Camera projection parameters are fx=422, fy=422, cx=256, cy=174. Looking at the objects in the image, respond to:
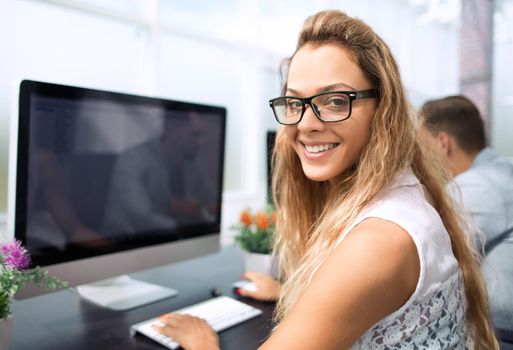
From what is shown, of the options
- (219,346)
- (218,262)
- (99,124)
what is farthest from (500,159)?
(99,124)

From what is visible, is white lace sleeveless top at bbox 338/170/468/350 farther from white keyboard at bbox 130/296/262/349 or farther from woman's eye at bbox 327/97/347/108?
white keyboard at bbox 130/296/262/349

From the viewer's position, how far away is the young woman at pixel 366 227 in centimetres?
69

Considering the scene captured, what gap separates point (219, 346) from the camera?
0.96m

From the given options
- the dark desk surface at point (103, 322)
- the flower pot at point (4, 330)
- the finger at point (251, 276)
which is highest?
the flower pot at point (4, 330)

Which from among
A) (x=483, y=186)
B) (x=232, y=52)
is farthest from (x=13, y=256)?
(x=232, y=52)

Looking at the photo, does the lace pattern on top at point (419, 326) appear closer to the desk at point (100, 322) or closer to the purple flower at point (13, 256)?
the desk at point (100, 322)

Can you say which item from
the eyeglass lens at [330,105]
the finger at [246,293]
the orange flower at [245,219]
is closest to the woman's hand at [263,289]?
the finger at [246,293]

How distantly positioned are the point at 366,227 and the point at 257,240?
79 centimetres

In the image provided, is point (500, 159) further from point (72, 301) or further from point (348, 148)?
point (72, 301)

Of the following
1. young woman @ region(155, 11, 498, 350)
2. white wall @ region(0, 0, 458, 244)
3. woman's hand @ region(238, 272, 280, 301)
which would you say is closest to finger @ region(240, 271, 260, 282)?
woman's hand @ region(238, 272, 280, 301)

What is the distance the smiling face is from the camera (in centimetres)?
88

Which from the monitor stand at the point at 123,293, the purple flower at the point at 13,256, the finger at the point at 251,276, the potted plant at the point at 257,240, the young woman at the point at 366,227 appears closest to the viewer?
the young woman at the point at 366,227

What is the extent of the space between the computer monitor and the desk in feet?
0.20

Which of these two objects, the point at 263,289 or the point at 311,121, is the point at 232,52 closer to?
the point at 263,289
